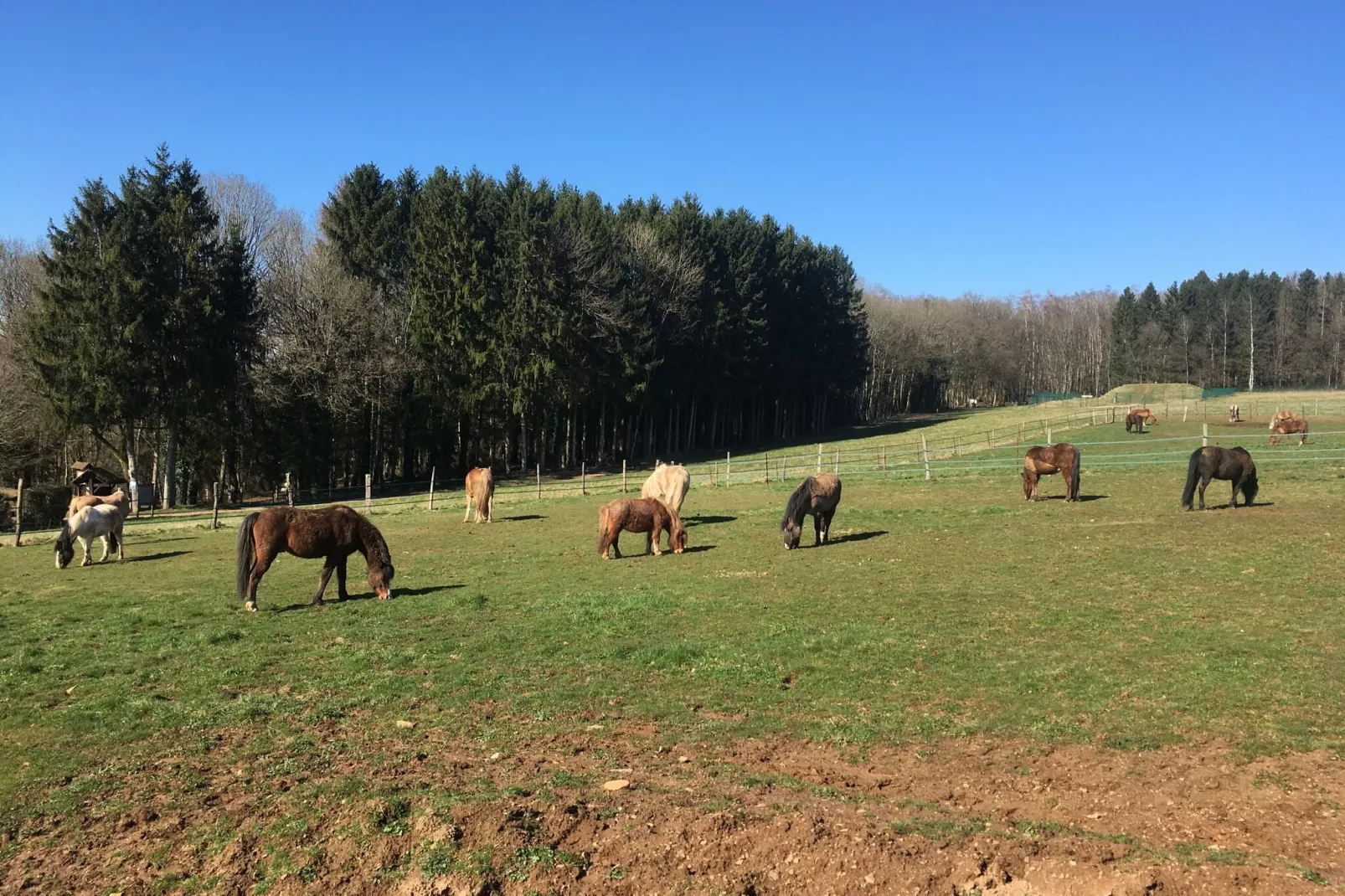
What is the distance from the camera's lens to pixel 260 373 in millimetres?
39438

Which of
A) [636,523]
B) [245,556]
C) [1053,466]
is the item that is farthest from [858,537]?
[245,556]

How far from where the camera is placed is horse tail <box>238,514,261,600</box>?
1245 centimetres

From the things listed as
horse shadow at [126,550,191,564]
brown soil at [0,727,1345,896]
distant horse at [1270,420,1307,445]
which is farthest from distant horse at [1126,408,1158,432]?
horse shadow at [126,550,191,564]

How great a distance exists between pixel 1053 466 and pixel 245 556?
1933 centimetres

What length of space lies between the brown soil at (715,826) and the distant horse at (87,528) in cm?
1450

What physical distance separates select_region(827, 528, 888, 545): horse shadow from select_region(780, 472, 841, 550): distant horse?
401mm

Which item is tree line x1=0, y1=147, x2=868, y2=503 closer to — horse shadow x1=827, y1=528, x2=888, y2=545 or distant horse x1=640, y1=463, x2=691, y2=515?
distant horse x1=640, y1=463, x2=691, y2=515

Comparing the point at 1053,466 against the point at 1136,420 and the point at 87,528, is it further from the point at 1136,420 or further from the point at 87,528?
the point at 1136,420

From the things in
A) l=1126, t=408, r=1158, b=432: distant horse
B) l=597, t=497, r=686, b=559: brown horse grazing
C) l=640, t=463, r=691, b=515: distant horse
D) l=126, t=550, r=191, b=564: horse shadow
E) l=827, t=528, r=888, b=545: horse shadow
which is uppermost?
l=1126, t=408, r=1158, b=432: distant horse

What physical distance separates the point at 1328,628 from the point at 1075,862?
23.3 feet

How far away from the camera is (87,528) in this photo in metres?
18.3

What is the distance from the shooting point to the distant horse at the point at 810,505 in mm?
17297

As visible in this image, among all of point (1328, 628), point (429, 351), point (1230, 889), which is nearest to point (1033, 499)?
point (1328, 628)

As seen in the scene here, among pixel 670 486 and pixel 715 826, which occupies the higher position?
pixel 670 486
